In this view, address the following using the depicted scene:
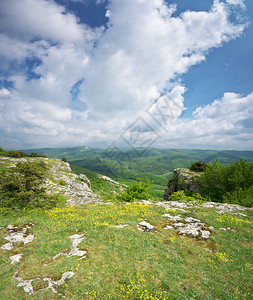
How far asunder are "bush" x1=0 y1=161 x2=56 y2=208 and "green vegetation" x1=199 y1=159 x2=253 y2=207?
29602 millimetres

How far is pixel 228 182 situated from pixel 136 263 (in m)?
28.7

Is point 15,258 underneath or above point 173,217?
above

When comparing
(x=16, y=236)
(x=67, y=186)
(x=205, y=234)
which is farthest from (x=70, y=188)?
(x=205, y=234)

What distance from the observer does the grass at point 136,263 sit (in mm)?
6191

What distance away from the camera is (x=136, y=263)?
306 inches

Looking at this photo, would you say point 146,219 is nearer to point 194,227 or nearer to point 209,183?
point 194,227

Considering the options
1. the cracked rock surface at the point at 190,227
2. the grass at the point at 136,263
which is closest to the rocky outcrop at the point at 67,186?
the grass at the point at 136,263

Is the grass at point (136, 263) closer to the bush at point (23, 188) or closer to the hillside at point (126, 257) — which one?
the hillside at point (126, 257)

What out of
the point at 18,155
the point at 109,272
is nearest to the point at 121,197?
the point at 109,272

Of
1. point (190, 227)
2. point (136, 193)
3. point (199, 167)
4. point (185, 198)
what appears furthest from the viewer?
point (199, 167)

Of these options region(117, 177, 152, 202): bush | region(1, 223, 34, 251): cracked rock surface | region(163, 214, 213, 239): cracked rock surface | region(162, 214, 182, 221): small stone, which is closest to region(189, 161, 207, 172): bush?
region(117, 177, 152, 202): bush

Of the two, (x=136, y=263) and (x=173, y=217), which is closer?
(x=136, y=263)

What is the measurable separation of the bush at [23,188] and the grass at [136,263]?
3.04 m

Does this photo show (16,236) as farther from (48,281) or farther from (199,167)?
(199,167)
